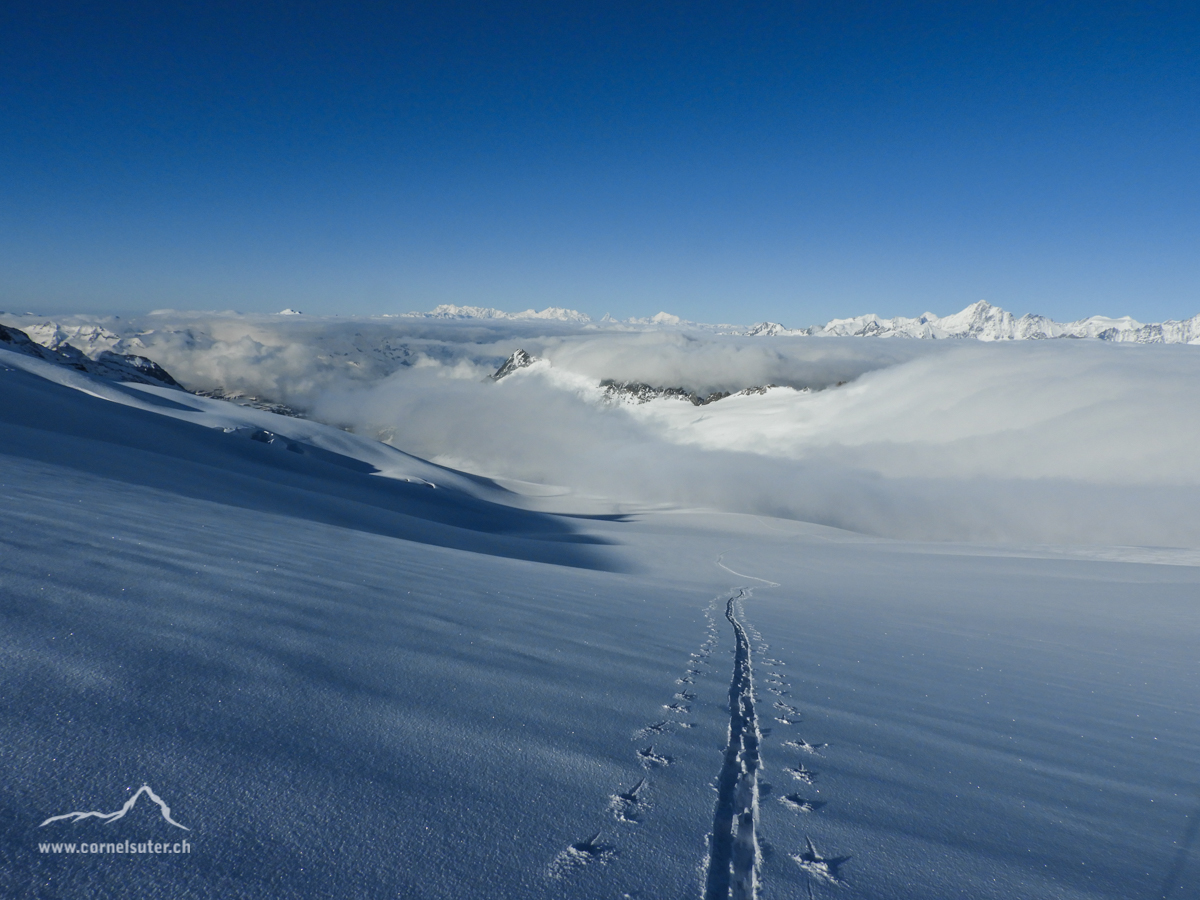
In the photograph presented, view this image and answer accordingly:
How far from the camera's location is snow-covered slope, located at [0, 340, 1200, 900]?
2104 millimetres

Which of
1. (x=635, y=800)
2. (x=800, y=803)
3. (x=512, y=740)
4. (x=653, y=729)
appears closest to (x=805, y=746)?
(x=800, y=803)

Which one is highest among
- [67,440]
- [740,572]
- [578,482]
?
[67,440]

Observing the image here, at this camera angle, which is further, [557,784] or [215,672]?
[215,672]

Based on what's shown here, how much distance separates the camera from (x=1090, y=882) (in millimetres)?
2568

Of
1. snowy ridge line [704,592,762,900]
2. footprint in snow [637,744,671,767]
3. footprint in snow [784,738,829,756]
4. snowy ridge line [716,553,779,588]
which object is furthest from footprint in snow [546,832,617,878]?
snowy ridge line [716,553,779,588]

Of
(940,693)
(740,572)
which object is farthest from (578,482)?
(940,693)

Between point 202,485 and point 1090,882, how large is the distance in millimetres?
16455

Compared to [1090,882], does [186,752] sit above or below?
above

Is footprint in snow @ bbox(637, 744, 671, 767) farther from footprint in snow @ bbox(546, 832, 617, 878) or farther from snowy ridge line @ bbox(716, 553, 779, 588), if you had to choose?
snowy ridge line @ bbox(716, 553, 779, 588)

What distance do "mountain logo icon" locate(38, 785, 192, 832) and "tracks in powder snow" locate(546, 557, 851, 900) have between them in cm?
145

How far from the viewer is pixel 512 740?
123 inches

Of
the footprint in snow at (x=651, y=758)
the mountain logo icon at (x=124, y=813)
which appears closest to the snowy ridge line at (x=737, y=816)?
the footprint in snow at (x=651, y=758)

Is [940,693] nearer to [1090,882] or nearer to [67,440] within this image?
[1090,882]

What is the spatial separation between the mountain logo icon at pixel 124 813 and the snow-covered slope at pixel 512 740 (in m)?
0.01
